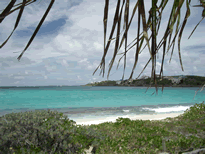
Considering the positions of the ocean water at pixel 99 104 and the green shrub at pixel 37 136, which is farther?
the ocean water at pixel 99 104

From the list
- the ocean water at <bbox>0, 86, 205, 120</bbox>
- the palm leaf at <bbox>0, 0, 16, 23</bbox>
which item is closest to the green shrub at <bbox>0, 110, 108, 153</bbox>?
the ocean water at <bbox>0, 86, 205, 120</bbox>

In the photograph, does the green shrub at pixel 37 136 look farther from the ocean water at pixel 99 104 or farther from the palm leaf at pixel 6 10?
the palm leaf at pixel 6 10

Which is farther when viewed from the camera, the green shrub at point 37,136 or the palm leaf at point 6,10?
the green shrub at point 37,136

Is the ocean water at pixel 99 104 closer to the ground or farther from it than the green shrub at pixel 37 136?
closer to the ground

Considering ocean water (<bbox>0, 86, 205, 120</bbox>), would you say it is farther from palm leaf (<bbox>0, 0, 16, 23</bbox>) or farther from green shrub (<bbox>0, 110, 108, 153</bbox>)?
green shrub (<bbox>0, 110, 108, 153</bbox>)

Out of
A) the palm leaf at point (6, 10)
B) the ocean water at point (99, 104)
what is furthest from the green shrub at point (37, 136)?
the palm leaf at point (6, 10)

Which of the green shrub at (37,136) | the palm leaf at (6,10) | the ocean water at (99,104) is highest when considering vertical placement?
the palm leaf at (6,10)

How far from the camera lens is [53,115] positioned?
16.5 feet

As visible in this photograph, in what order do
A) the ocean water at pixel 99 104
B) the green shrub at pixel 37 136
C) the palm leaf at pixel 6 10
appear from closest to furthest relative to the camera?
1. the palm leaf at pixel 6 10
2. the green shrub at pixel 37 136
3. the ocean water at pixel 99 104

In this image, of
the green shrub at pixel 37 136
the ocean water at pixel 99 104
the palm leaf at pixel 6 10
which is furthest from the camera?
the ocean water at pixel 99 104

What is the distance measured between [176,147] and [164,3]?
5.02 m

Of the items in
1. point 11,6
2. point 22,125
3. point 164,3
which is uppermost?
point 164,3

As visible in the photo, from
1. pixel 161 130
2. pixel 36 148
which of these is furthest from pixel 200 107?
pixel 36 148

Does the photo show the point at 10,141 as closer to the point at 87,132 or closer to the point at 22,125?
the point at 22,125
